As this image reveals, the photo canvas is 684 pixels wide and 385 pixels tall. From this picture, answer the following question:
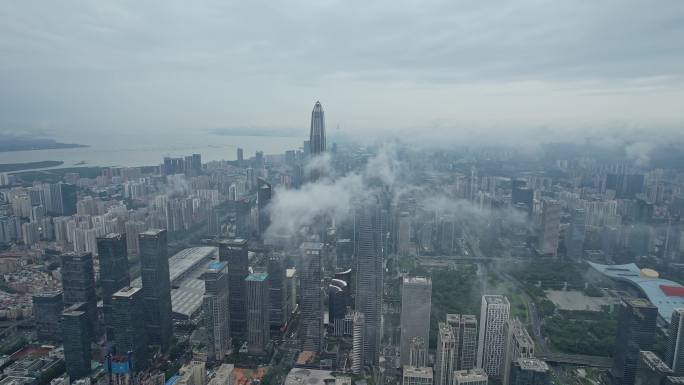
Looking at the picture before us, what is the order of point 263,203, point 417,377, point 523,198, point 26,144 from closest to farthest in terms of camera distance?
point 417,377 < point 26,144 < point 263,203 < point 523,198

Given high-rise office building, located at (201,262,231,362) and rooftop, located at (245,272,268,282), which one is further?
rooftop, located at (245,272,268,282)

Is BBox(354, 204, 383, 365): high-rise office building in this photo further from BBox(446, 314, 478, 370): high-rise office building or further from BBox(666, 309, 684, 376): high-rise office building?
BBox(666, 309, 684, 376): high-rise office building

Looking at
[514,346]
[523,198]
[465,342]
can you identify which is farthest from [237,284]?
[523,198]

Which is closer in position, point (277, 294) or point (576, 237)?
point (277, 294)

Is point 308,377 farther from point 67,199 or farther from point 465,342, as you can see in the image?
point 67,199

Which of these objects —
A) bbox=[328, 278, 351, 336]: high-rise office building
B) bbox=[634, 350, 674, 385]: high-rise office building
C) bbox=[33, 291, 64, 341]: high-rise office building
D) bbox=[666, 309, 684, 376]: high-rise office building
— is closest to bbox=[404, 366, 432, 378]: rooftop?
bbox=[328, 278, 351, 336]: high-rise office building

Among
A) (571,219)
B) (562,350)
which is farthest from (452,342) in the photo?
(571,219)


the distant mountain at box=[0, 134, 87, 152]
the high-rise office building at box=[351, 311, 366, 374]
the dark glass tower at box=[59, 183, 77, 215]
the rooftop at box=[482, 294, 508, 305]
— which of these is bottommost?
the high-rise office building at box=[351, 311, 366, 374]
